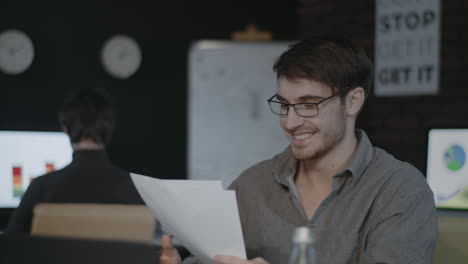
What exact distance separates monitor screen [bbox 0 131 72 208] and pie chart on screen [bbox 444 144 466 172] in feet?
5.63

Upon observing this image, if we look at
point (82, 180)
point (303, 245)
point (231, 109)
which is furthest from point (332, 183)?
point (231, 109)

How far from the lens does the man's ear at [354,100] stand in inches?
70.5

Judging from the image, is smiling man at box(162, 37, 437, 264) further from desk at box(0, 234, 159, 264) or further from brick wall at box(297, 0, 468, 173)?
brick wall at box(297, 0, 468, 173)

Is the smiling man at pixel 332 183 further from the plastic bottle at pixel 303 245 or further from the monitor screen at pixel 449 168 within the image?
the monitor screen at pixel 449 168

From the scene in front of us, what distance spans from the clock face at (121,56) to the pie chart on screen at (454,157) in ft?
10.9

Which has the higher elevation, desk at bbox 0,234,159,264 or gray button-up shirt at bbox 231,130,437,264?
desk at bbox 0,234,159,264

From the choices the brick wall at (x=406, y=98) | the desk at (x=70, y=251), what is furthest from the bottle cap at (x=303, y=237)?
the brick wall at (x=406, y=98)

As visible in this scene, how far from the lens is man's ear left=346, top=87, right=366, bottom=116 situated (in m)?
1.79

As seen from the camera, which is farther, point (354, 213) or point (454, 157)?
point (454, 157)

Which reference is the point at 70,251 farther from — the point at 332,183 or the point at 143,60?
the point at 143,60

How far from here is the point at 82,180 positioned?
8.71 feet

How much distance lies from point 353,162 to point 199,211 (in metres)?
0.54

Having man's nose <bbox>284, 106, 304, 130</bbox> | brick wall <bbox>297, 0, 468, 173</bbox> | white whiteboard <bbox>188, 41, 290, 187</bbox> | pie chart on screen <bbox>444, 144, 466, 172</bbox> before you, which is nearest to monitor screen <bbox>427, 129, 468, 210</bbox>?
pie chart on screen <bbox>444, 144, 466, 172</bbox>

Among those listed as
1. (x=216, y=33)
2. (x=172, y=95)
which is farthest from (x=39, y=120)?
(x=216, y=33)
